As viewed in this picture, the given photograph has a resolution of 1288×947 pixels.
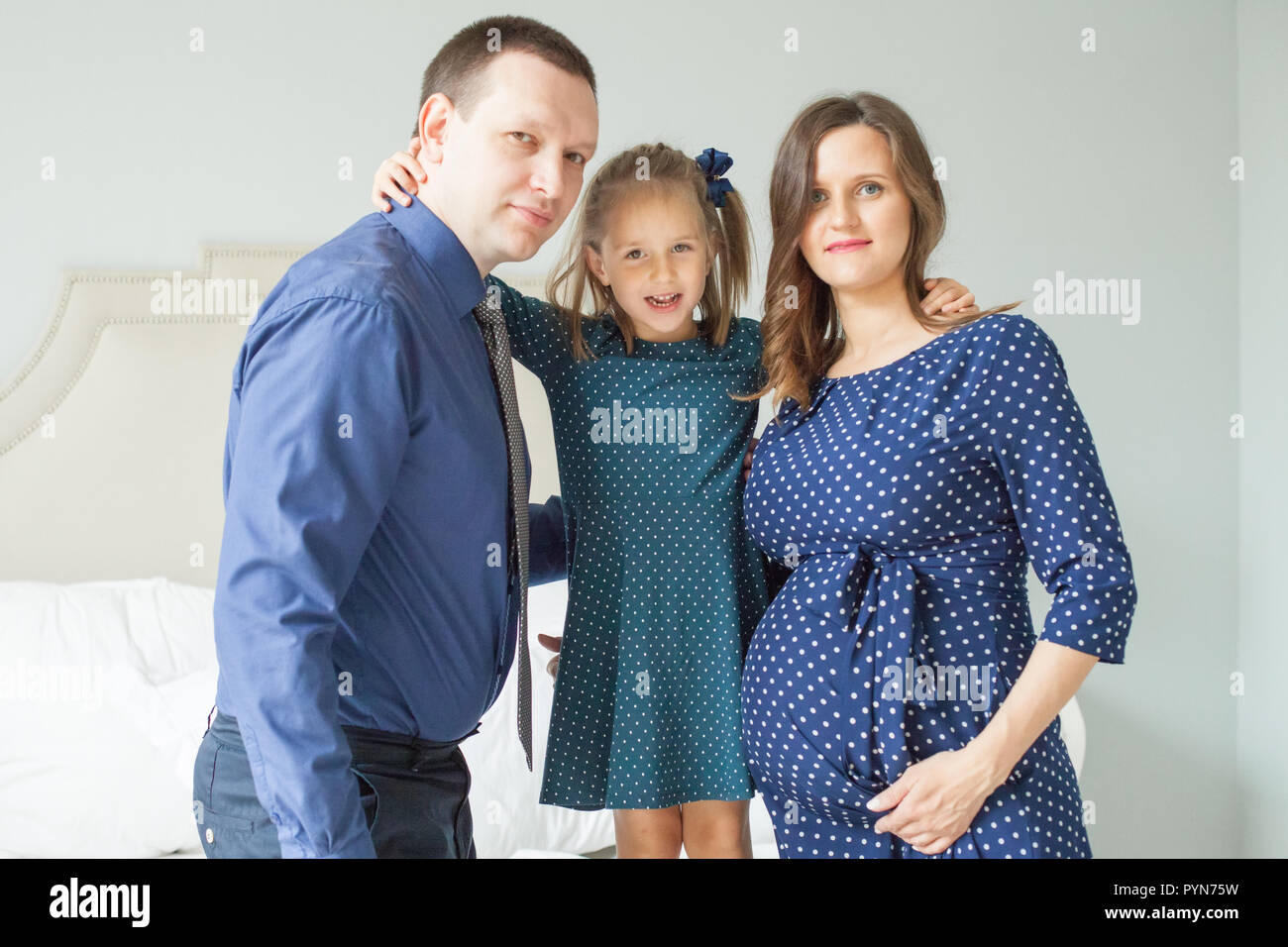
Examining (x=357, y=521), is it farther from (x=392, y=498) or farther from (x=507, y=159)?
(x=507, y=159)

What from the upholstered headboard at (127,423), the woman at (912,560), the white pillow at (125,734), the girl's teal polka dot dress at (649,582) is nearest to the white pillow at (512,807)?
the white pillow at (125,734)

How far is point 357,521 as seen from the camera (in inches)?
34.6

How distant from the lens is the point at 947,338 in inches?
48.4

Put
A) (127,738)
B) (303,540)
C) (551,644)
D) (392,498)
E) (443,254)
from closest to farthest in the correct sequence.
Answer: (303,540), (392,498), (443,254), (551,644), (127,738)

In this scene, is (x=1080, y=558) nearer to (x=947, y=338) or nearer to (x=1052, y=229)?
(x=947, y=338)

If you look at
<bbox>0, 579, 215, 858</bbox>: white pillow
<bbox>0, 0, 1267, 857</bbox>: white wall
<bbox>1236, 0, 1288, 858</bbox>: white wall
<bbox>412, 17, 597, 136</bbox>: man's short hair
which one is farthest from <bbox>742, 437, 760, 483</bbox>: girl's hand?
<bbox>1236, 0, 1288, 858</bbox>: white wall

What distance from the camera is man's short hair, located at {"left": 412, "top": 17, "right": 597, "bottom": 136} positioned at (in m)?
1.11

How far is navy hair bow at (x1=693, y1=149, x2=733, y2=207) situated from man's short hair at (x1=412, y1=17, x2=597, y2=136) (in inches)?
14.2

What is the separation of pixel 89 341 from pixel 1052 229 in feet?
8.17

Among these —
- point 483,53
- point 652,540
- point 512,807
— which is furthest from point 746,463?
point 512,807

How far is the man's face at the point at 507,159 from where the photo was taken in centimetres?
110

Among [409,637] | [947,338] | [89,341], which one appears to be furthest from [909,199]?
[89,341]

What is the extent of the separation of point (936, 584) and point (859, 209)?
478 mm
